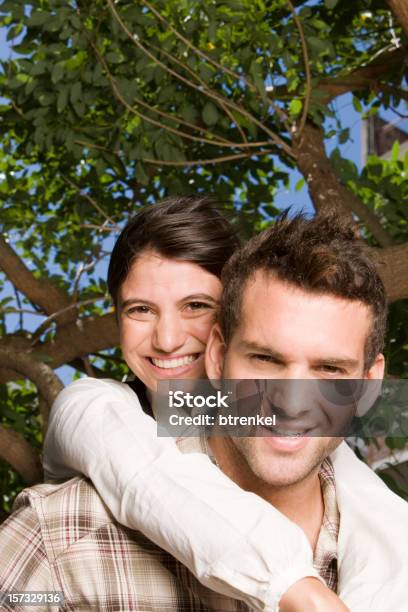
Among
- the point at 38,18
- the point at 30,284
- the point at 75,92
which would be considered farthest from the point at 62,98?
the point at 30,284

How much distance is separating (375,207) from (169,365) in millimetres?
1674

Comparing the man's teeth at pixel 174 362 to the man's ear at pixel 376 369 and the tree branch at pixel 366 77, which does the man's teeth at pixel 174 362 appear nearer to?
the man's ear at pixel 376 369

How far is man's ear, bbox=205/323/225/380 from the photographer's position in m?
1.44

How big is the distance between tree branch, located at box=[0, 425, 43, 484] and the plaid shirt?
3.43ft

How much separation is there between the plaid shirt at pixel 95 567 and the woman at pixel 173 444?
54mm

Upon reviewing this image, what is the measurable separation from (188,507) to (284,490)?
10.0 inches

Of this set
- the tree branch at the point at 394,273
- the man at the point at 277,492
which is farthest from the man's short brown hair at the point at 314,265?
the tree branch at the point at 394,273

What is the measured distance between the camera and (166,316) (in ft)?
5.60

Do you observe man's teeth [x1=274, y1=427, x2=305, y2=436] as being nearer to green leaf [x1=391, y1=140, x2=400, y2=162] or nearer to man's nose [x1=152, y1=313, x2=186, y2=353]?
man's nose [x1=152, y1=313, x2=186, y2=353]

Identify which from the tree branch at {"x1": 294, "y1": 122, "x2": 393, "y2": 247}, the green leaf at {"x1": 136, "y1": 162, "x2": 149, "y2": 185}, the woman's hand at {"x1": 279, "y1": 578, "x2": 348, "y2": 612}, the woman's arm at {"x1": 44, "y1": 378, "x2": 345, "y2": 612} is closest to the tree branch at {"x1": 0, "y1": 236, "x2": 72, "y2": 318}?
the green leaf at {"x1": 136, "y1": 162, "x2": 149, "y2": 185}

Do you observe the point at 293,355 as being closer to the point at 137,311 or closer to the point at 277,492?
the point at 277,492

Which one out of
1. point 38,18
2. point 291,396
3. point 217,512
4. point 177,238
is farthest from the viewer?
point 38,18

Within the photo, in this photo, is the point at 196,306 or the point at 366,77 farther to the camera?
the point at 366,77

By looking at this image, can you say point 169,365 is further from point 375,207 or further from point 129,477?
point 375,207
